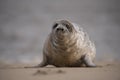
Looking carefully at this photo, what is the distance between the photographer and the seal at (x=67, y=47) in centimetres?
1160

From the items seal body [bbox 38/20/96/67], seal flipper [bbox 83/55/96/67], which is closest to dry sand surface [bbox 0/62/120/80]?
seal body [bbox 38/20/96/67]

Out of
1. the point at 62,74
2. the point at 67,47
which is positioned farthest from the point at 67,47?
the point at 62,74

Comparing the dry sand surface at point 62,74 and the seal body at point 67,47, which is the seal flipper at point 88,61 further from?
the dry sand surface at point 62,74

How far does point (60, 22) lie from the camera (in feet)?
38.1

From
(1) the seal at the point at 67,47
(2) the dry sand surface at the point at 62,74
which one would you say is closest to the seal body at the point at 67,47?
(1) the seal at the point at 67,47

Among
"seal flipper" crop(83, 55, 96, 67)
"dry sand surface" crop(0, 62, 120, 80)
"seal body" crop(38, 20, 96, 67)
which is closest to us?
"dry sand surface" crop(0, 62, 120, 80)

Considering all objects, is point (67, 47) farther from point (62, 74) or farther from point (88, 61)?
point (62, 74)

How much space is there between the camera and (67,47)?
464 inches

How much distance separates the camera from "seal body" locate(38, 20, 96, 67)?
11602 millimetres

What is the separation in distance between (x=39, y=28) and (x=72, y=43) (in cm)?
1634

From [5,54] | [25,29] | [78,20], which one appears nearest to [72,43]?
[5,54]

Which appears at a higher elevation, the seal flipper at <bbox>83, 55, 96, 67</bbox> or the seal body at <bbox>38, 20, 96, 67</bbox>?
the seal body at <bbox>38, 20, 96, 67</bbox>

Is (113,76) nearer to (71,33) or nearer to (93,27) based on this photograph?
→ (71,33)

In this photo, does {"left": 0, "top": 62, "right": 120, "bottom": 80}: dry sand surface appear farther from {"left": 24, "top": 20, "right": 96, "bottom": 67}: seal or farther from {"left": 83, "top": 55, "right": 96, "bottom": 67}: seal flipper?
{"left": 83, "top": 55, "right": 96, "bottom": 67}: seal flipper
